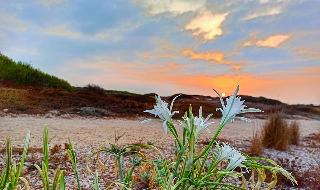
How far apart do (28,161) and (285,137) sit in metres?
4.50

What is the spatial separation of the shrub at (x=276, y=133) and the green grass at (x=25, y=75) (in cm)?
1032

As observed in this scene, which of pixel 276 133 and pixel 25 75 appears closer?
pixel 276 133

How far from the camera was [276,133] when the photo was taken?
343 inches

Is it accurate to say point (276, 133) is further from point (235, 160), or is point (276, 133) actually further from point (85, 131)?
point (235, 160)

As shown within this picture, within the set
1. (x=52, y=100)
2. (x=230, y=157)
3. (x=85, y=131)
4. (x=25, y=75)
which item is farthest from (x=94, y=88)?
(x=230, y=157)

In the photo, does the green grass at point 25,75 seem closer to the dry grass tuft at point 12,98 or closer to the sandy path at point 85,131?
the dry grass tuft at point 12,98

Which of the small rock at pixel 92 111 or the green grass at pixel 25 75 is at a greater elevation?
the green grass at pixel 25 75

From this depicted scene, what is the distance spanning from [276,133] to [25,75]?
10963 mm

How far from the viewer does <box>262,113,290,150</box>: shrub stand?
856 centimetres

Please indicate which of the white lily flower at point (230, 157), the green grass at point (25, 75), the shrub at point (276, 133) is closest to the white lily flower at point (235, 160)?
the white lily flower at point (230, 157)

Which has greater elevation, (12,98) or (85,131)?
(12,98)

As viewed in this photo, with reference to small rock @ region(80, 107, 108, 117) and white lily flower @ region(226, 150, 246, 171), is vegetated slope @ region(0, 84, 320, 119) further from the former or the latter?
white lily flower @ region(226, 150, 246, 171)

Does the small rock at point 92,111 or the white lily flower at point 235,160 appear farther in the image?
the small rock at point 92,111

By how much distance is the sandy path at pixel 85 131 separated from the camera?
7809 mm
